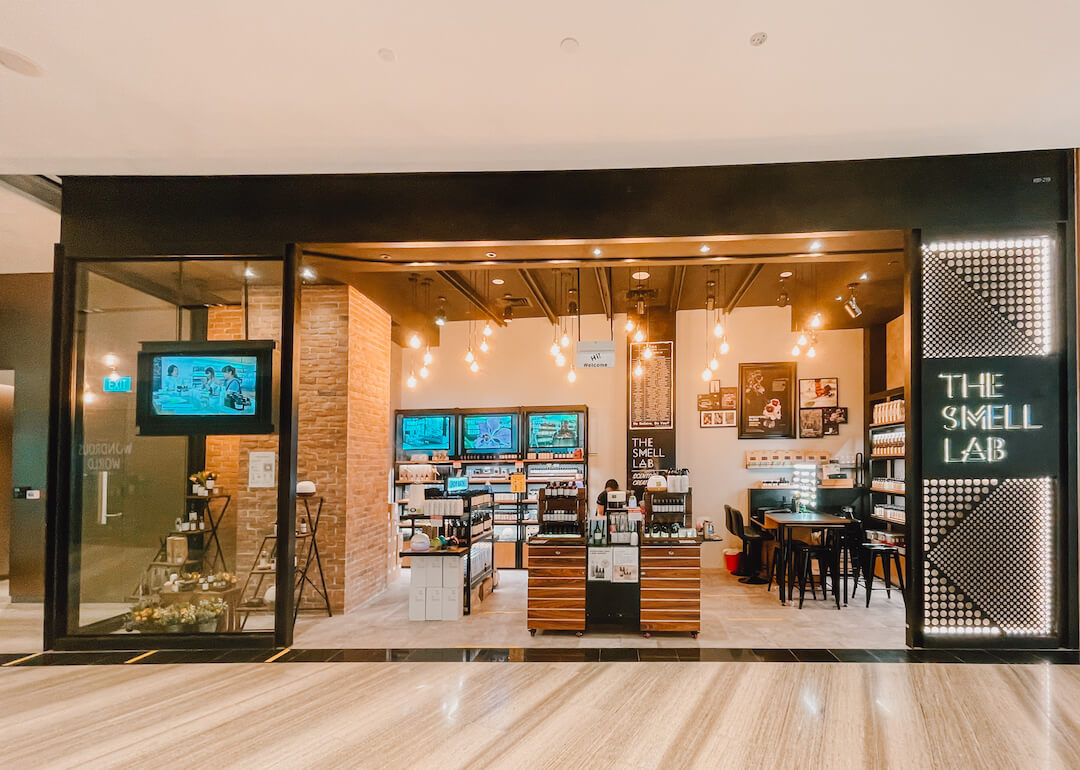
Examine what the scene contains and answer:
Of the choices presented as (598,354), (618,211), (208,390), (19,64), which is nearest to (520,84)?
(618,211)

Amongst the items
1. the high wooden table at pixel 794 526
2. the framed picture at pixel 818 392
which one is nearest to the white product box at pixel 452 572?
the high wooden table at pixel 794 526

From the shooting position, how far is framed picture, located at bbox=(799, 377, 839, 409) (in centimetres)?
973

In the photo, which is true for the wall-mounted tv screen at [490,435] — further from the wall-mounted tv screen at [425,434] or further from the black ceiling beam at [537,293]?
the black ceiling beam at [537,293]

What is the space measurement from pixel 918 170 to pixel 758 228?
1.34 m

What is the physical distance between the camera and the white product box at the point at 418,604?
6.49 m

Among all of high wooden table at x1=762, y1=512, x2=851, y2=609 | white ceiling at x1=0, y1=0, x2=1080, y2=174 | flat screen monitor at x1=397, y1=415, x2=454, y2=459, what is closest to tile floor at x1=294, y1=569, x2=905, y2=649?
high wooden table at x1=762, y1=512, x2=851, y2=609

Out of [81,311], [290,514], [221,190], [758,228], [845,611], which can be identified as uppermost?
[221,190]

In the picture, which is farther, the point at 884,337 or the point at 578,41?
the point at 884,337

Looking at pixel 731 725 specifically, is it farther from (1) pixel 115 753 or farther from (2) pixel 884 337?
(2) pixel 884 337

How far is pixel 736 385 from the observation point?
10.0 m

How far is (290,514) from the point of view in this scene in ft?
17.6

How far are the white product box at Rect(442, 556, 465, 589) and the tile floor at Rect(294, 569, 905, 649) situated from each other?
1.18 ft

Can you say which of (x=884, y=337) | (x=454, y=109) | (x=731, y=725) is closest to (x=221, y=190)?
(x=454, y=109)

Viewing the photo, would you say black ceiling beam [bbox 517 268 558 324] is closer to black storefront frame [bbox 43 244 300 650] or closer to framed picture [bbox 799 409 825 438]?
black storefront frame [bbox 43 244 300 650]
